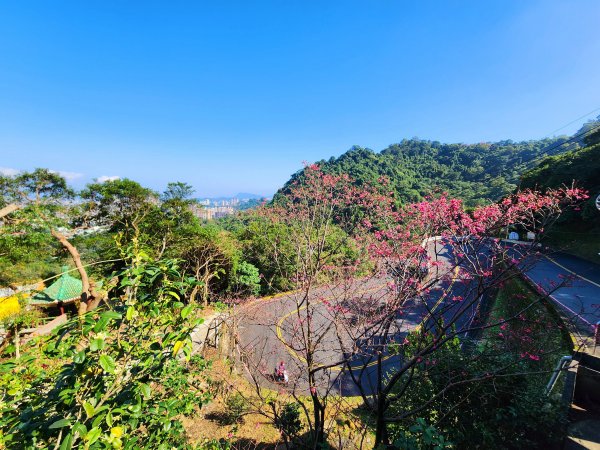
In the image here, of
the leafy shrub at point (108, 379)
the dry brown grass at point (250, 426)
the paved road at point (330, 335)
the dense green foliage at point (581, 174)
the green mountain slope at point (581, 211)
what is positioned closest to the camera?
Result: the leafy shrub at point (108, 379)

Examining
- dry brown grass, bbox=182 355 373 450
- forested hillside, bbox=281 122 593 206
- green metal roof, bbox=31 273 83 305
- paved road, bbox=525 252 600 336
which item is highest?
forested hillside, bbox=281 122 593 206

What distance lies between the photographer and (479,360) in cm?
382

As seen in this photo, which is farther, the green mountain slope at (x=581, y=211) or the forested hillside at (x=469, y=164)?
the forested hillside at (x=469, y=164)

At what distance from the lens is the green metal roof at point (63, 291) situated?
1265 centimetres

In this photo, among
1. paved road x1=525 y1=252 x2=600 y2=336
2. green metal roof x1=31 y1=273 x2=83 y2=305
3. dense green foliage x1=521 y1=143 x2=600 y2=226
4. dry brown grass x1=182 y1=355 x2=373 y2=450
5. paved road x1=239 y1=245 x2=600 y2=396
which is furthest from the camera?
dense green foliage x1=521 y1=143 x2=600 y2=226

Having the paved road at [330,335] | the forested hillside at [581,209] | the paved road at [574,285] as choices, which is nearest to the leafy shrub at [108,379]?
the paved road at [330,335]

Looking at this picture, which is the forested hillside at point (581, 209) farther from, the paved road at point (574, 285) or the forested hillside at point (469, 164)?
the forested hillside at point (469, 164)

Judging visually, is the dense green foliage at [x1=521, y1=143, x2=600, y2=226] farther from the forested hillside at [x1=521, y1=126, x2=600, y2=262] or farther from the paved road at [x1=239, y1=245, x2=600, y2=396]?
the paved road at [x1=239, y1=245, x2=600, y2=396]

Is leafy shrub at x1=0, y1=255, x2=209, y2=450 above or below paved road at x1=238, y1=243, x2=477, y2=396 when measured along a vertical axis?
above

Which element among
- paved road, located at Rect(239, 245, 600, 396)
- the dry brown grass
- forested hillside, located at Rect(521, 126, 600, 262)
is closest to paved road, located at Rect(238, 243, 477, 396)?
paved road, located at Rect(239, 245, 600, 396)

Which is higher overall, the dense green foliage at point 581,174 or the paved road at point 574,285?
the dense green foliage at point 581,174

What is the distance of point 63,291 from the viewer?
12.9 metres

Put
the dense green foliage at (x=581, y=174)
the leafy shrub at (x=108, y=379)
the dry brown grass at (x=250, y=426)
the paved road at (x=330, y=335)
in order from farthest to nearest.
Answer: the dense green foliage at (x=581, y=174), the dry brown grass at (x=250, y=426), the paved road at (x=330, y=335), the leafy shrub at (x=108, y=379)

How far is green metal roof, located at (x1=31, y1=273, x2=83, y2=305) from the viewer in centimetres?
1265
